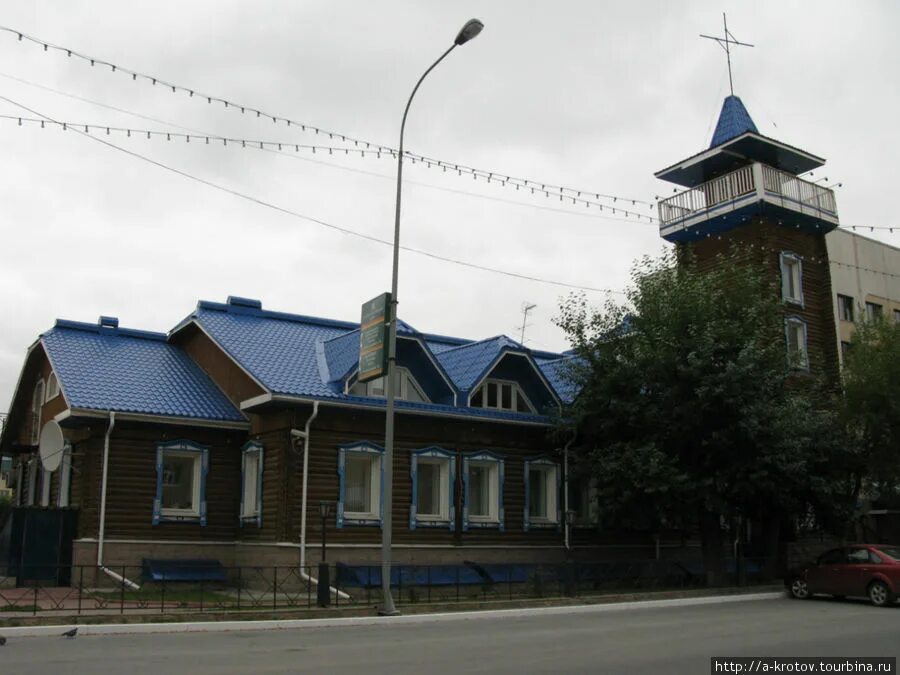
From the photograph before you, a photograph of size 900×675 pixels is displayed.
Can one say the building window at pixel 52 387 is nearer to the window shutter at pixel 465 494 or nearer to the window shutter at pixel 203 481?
the window shutter at pixel 203 481

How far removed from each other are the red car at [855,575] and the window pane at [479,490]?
8.47 m

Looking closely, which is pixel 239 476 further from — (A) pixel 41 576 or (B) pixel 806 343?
(B) pixel 806 343

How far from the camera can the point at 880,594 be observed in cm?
2109

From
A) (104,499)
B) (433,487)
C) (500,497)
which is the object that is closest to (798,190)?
(500,497)

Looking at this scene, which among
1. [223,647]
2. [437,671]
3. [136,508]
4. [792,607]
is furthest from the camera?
[136,508]

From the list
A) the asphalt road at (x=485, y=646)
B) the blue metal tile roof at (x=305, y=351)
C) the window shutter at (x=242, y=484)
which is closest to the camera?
the asphalt road at (x=485, y=646)

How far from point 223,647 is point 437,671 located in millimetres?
4164

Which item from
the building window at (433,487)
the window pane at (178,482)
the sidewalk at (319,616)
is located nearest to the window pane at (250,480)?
the window pane at (178,482)

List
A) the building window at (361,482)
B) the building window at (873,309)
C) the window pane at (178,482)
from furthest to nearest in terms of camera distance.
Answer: the building window at (873,309)
the window pane at (178,482)
the building window at (361,482)

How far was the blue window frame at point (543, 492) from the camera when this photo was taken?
91.9 feet

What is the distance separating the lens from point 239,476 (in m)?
26.3

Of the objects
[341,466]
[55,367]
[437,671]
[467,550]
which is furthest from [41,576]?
[437,671]

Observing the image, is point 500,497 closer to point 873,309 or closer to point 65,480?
point 65,480

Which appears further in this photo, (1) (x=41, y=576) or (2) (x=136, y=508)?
(2) (x=136, y=508)
